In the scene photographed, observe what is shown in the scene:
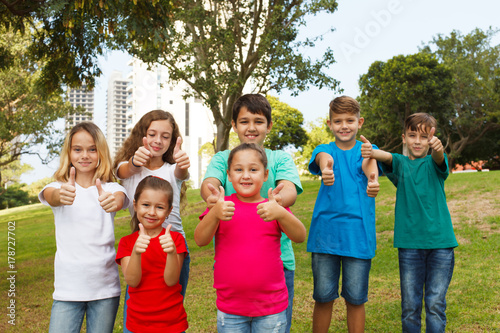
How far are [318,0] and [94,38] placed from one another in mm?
6614

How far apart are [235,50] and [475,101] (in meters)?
24.6

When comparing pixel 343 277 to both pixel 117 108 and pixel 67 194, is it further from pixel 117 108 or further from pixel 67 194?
pixel 117 108

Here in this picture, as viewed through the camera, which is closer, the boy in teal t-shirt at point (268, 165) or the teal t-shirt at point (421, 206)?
the boy in teal t-shirt at point (268, 165)

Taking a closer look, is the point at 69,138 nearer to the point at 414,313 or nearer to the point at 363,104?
the point at 414,313

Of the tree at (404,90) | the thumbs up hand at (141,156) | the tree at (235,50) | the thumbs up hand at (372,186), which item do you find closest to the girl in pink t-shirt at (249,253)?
the thumbs up hand at (141,156)

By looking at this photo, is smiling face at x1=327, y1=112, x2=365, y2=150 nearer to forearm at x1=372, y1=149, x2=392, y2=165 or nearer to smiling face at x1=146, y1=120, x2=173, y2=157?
forearm at x1=372, y1=149, x2=392, y2=165

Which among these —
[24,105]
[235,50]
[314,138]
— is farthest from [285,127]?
[235,50]

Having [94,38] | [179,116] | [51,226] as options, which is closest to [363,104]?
[51,226]

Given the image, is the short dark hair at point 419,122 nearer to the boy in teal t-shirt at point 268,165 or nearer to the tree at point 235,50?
the boy in teal t-shirt at point 268,165

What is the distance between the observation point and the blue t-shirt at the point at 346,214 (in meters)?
3.15

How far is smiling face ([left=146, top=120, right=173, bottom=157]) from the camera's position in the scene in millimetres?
3092

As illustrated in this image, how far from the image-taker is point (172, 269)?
258cm

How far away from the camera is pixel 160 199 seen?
8.97 ft

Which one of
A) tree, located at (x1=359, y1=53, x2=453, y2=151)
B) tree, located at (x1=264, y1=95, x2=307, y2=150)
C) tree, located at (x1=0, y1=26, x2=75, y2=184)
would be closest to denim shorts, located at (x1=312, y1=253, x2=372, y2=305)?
tree, located at (x1=0, y1=26, x2=75, y2=184)
